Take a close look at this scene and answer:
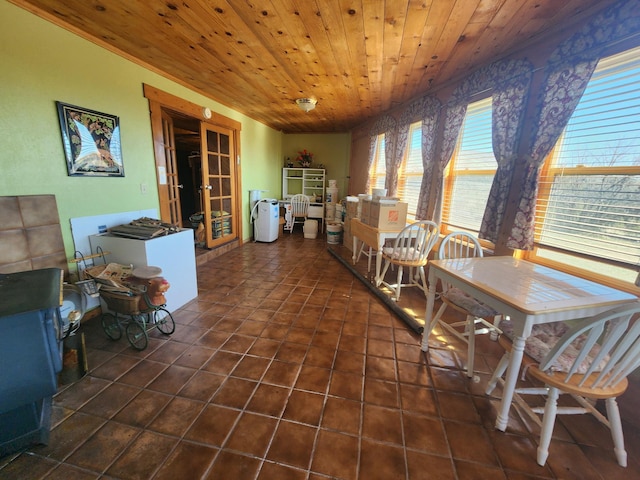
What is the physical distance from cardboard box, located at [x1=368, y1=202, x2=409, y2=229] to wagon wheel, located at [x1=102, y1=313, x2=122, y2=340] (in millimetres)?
2628

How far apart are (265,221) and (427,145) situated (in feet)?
10.4

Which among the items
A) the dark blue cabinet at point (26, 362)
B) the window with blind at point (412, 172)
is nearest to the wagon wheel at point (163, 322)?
the dark blue cabinet at point (26, 362)

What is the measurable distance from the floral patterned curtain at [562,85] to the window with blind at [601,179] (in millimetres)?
78

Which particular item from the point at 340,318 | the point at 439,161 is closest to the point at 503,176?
the point at 439,161

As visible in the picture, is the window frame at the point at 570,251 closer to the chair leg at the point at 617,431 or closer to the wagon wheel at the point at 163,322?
the chair leg at the point at 617,431

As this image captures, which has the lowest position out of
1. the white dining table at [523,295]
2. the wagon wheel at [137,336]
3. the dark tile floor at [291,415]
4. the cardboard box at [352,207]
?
the dark tile floor at [291,415]

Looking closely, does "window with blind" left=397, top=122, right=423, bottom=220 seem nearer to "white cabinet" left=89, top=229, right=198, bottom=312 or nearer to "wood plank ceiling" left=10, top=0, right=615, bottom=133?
"wood plank ceiling" left=10, top=0, right=615, bottom=133

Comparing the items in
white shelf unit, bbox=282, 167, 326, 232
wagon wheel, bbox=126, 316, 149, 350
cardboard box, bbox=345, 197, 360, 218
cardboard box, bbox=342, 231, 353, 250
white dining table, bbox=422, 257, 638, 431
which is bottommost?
wagon wheel, bbox=126, 316, 149, 350

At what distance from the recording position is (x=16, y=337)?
3.38ft

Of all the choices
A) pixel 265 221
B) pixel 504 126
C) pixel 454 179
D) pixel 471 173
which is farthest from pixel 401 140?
pixel 265 221

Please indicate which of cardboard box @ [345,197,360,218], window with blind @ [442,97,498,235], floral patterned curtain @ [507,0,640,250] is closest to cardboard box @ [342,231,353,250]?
cardboard box @ [345,197,360,218]

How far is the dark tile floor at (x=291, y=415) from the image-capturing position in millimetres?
1137

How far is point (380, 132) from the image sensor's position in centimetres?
448

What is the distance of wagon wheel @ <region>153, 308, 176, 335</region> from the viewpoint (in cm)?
205
